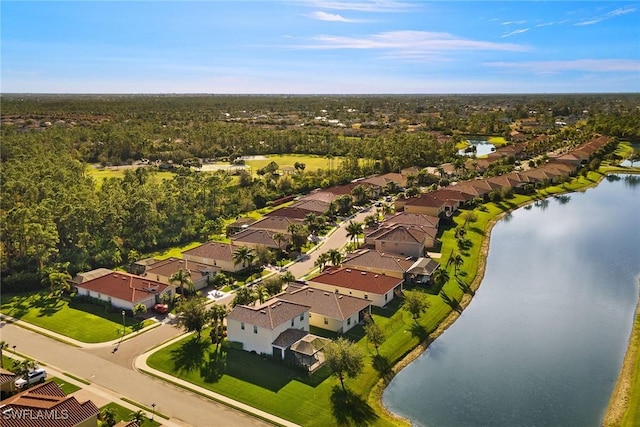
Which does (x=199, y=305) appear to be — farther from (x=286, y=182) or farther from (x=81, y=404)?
(x=286, y=182)

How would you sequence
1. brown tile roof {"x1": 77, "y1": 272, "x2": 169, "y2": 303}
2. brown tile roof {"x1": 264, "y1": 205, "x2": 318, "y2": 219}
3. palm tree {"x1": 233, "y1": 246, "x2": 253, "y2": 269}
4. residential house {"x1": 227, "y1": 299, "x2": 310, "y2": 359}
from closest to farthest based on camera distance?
residential house {"x1": 227, "y1": 299, "x2": 310, "y2": 359} → brown tile roof {"x1": 77, "y1": 272, "x2": 169, "y2": 303} → palm tree {"x1": 233, "y1": 246, "x2": 253, "y2": 269} → brown tile roof {"x1": 264, "y1": 205, "x2": 318, "y2": 219}

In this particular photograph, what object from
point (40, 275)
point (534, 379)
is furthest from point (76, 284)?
point (534, 379)

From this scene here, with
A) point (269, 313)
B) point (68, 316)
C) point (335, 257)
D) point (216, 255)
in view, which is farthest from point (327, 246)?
point (68, 316)

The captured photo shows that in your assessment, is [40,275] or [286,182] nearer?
[40,275]

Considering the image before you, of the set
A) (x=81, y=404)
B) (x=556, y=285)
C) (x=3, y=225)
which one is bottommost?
(x=556, y=285)

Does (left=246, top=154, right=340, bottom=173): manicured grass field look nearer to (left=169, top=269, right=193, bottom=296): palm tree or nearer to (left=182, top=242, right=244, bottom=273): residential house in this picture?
(left=182, top=242, right=244, bottom=273): residential house

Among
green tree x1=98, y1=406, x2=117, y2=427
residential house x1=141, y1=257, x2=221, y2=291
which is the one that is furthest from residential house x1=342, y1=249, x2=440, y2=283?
green tree x1=98, y1=406, x2=117, y2=427
